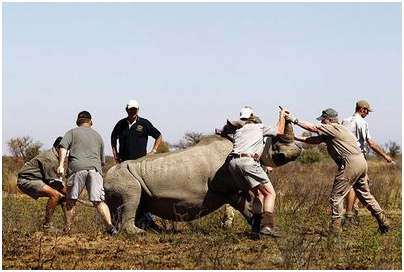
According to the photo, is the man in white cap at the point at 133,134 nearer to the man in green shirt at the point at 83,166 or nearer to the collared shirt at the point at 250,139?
the man in green shirt at the point at 83,166

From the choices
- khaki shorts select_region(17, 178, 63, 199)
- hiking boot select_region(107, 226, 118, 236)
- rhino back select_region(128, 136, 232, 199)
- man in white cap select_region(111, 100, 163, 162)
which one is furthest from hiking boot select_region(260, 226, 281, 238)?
khaki shorts select_region(17, 178, 63, 199)

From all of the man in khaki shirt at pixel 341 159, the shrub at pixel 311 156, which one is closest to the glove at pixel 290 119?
the man in khaki shirt at pixel 341 159

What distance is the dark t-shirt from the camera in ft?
41.5

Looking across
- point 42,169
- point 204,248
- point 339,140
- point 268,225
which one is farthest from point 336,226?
point 42,169

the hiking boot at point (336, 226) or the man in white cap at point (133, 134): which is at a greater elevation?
the man in white cap at point (133, 134)

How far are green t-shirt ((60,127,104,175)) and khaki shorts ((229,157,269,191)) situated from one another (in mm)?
2101

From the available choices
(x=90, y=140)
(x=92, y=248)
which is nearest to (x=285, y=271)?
(x=92, y=248)

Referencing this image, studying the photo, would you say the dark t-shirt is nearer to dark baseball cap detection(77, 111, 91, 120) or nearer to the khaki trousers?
dark baseball cap detection(77, 111, 91, 120)

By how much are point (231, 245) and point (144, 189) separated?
2.04 meters

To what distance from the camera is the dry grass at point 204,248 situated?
902 centimetres

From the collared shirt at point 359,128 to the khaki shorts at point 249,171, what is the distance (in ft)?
8.64

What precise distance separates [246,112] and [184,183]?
4.49ft

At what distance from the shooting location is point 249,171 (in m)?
10.8

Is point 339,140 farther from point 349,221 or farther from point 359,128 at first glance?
point 349,221
